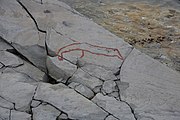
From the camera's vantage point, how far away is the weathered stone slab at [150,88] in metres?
2.44

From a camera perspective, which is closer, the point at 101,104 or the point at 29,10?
the point at 101,104

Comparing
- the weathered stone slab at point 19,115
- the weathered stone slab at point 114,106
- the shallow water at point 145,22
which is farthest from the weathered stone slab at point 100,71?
the shallow water at point 145,22

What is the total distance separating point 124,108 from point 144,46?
1566 millimetres

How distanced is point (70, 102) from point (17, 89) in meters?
0.43

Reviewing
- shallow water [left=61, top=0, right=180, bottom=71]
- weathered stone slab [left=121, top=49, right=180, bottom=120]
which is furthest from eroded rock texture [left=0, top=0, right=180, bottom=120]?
shallow water [left=61, top=0, right=180, bottom=71]

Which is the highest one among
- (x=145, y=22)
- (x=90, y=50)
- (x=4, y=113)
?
(x=90, y=50)

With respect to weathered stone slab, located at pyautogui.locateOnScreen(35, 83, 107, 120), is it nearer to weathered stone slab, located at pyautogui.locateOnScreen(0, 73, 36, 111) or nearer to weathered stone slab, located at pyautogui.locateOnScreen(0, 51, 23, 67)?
weathered stone slab, located at pyautogui.locateOnScreen(0, 73, 36, 111)

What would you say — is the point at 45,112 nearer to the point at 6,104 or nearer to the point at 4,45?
the point at 6,104

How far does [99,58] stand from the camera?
9.59 feet

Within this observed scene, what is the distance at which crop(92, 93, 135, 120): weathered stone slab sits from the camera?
2364mm

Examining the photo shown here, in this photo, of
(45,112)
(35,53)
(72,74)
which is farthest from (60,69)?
(45,112)

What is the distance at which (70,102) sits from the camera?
7.97 feet

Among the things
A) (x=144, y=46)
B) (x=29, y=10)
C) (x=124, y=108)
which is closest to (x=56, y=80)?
(x=124, y=108)

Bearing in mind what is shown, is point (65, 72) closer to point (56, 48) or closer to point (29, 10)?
point (56, 48)
